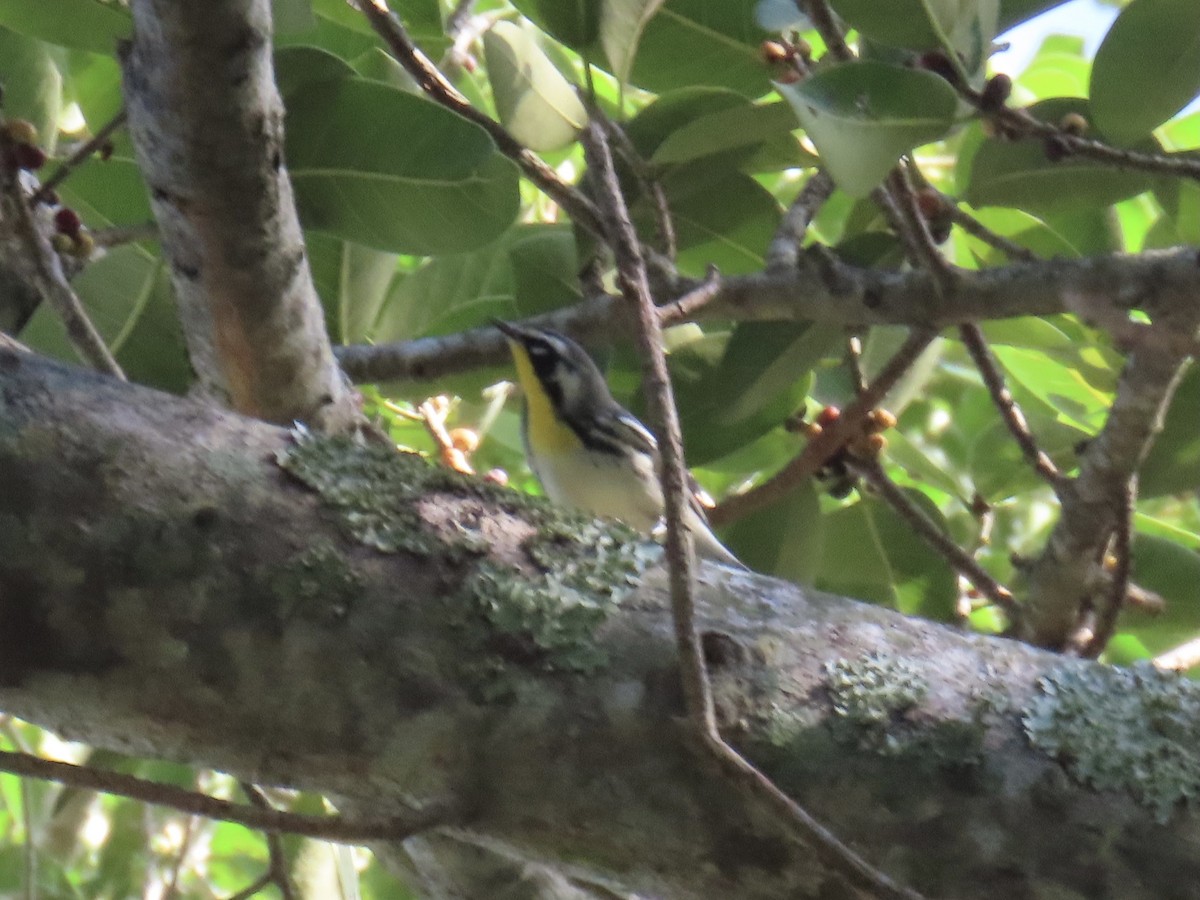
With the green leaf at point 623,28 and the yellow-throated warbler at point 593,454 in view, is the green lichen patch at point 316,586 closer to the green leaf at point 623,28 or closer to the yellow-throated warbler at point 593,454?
the green leaf at point 623,28

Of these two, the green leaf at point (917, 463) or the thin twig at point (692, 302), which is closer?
the thin twig at point (692, 302)

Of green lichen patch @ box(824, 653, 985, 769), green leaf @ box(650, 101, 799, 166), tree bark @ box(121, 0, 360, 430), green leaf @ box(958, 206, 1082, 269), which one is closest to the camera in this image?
green lichen patch @ box(824, 653, 985, 769)

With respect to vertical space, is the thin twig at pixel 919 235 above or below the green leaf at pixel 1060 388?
below

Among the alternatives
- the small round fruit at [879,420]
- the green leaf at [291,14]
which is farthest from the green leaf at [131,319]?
the small round fruit at [879,420]

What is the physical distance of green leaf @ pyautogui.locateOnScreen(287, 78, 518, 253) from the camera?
6.64ft

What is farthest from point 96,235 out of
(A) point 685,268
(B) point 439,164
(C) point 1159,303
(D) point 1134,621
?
(D) point 1134,621

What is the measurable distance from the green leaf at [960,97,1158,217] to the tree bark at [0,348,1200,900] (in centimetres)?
121

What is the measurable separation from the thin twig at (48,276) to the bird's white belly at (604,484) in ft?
5.04

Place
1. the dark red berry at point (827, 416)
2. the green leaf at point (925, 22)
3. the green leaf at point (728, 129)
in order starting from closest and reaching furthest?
1. the green leaf at point (925, 22)
2. the green leaf at point (728, 129)
3. the dark red berry at point (827, 416)

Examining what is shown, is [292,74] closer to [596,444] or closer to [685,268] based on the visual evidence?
[685,268]

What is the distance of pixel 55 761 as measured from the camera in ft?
4.03

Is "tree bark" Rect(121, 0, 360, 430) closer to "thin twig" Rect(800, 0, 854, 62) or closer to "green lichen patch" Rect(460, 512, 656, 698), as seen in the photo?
"green lichen patch" Rect(460, 512, 656, 698)

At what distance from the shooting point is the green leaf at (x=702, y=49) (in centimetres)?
231

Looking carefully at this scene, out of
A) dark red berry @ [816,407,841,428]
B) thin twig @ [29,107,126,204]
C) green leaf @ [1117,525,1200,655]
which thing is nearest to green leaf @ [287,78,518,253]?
thin twig @ [29,107,126,204]
